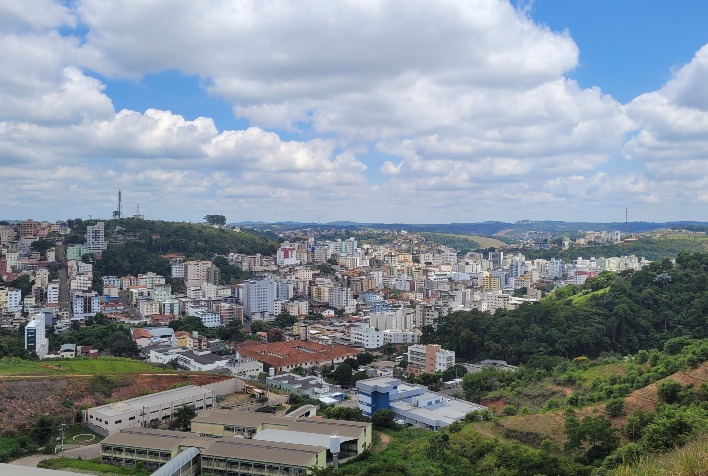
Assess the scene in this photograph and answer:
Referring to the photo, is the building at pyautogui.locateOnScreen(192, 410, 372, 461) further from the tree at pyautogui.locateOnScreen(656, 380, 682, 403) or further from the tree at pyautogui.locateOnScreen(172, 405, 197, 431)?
the tree at pyautogui.locateOnScreen(656, 380, 682, 403)

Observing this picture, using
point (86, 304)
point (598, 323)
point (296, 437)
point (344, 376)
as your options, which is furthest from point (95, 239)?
point (296, 437)

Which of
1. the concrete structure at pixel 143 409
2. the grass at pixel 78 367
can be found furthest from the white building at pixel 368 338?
the concrete structure at pixel 143 409

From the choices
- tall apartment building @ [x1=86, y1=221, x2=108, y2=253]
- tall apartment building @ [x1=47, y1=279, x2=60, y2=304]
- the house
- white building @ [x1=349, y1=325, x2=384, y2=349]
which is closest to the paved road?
the house

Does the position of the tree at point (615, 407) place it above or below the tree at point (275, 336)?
above

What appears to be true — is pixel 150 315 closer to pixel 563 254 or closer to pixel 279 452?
pixel 279 452

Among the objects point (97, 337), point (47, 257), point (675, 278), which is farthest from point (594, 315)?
point (47, 257)

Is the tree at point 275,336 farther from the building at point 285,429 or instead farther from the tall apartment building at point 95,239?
the tall apartment building at point 95,239

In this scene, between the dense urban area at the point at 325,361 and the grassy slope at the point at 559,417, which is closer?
the dense urban area at the point at 325,361
